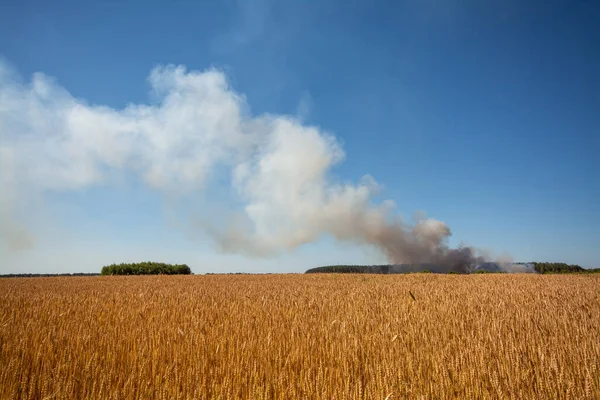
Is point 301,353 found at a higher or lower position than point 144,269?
lower

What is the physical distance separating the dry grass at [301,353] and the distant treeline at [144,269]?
3185 centimetres

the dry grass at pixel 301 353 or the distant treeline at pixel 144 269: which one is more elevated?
the distant treeline at pixel 144 269

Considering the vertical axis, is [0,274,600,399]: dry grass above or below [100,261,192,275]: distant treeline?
below

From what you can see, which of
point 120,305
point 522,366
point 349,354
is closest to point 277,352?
point 349,354

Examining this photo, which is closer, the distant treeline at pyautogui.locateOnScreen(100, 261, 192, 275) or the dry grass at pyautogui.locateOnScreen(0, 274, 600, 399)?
the dry grass at pyautogui.locateOnScreen(0, 274, 600, 399)

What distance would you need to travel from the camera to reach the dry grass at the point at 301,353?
3.54m

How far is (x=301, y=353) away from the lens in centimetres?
439

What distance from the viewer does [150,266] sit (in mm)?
38594

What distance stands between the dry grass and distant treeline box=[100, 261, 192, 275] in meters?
31.8

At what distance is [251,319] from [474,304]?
506 cm

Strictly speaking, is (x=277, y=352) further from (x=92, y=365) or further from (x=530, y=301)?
(x=530, y=301)

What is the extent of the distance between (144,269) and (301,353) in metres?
37.5

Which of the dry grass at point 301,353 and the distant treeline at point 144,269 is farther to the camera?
the distant treeline at point 144,269

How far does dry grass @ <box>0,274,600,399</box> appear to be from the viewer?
3.54 meters
